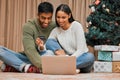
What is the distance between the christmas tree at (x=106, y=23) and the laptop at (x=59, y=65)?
2.76 ft

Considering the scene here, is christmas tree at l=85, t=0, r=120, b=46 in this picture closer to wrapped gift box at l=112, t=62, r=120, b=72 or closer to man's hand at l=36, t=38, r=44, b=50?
wrapped gift box at l=112, t=62, r=120, b=72

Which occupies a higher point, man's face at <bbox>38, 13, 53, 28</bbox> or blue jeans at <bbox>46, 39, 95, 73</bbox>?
man's face at <bbox>38, 13, 53, 28</bbox>

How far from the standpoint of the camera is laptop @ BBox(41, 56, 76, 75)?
2.19 m

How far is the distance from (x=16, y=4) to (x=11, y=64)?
1.64 m

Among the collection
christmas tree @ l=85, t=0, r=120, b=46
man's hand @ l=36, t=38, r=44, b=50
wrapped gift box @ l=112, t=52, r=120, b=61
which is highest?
christmas tree @ l=85, t=0, r=120, b=46

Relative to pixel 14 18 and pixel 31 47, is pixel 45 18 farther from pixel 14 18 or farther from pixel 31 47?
pixel 14 18

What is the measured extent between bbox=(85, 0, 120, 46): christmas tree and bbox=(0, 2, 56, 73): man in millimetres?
541

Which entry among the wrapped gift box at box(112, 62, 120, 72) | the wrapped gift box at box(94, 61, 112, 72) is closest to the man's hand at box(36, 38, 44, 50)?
the wrapped gift box at box(94, 61, 112, 72)

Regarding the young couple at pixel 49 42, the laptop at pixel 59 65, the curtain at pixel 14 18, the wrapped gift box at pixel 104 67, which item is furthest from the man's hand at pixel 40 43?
the curtain at pixel 14 18

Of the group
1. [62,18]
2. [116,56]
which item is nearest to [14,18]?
[62,18]

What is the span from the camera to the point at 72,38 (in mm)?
2553

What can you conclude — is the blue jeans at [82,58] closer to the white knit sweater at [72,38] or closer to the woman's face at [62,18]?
the white knit sweater at [72,38]

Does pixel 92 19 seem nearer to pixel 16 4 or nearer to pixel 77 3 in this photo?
pixel 77 3

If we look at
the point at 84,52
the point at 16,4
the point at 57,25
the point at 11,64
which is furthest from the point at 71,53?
the point at 16,4
